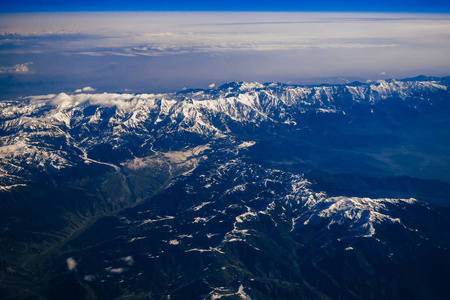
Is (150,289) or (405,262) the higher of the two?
(405,262)

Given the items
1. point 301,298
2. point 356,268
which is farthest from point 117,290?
point 356,268

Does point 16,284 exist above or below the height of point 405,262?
below

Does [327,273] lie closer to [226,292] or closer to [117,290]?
[226,292]

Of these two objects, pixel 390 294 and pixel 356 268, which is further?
pixel 356 268

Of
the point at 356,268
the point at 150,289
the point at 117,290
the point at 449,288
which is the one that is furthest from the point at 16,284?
the point at 449,288

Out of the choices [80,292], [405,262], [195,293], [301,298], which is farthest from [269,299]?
[80,292]

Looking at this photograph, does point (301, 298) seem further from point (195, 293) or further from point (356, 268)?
point (195, 293)

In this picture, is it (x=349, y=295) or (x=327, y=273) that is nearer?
(x=349, y=295)
